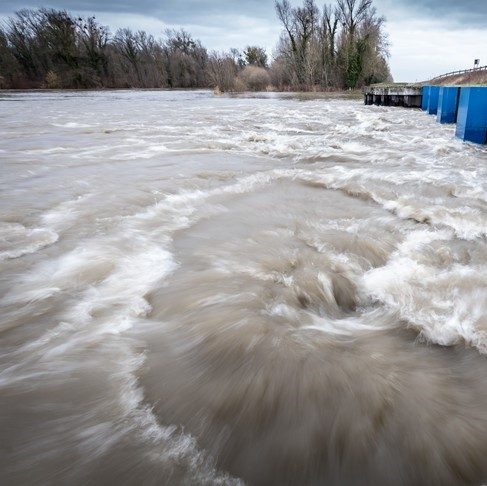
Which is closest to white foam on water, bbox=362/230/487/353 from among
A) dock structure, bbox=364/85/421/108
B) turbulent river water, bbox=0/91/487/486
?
turbulent river water, bbox=0/91/487/486

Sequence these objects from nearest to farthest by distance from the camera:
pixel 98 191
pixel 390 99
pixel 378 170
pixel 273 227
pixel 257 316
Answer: pixel 257 316 < pixel 273 227 < pixel 98 191 < pixel 378 170 < pixel 390 99

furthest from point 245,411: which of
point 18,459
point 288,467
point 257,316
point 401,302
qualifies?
point 401,302

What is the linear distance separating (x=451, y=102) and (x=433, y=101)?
4.14m

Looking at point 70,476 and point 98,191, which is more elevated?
point 98,191

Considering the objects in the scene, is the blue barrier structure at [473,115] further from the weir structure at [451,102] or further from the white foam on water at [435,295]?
the white foam on water at [435,295]

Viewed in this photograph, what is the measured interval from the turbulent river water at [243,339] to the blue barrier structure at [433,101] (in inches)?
518

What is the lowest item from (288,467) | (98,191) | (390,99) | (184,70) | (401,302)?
(288,467)

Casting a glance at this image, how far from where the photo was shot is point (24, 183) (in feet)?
15.7

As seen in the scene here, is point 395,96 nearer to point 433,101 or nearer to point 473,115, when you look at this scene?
point 433,101

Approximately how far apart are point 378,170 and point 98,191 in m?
4.39

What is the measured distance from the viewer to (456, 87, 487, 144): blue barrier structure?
711 cm

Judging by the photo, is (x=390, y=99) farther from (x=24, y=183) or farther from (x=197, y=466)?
(x=197, y=466)

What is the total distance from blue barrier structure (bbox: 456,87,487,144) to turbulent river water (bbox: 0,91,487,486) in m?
4.23

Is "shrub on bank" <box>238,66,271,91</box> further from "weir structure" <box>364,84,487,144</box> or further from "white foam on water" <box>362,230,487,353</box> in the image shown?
"white foam on water" <box>362,230,487,353</box>
